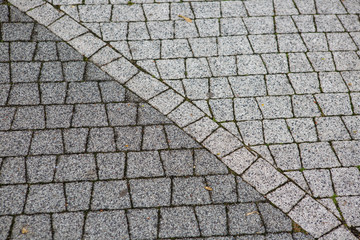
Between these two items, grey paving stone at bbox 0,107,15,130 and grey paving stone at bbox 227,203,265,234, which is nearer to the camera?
grey paving stone at bbox 227,203,265,234

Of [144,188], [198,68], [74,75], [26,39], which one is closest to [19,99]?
[74,75]

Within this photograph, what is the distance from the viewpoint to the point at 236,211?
3365mm

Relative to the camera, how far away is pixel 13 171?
3.50 metres

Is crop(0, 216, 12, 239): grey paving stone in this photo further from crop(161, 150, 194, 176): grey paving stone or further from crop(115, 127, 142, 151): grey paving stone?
crop(161, 150, 194, 176): grey paving stone

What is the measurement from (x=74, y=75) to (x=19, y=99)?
25.9 inches

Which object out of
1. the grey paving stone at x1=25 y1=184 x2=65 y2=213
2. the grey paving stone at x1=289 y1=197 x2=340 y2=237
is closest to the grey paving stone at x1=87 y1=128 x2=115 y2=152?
the grey paving stone at x1=25 y1=184 x2=65 y2=213

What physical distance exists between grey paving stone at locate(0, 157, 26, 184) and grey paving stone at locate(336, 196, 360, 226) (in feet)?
9.78

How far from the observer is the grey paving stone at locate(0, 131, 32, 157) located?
363 cm

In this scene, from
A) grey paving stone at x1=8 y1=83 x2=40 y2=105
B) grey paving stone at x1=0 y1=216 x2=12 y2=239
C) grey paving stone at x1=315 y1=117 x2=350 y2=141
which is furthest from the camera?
grey paving stone at x1=8 y1=83 x2=40 y2=105

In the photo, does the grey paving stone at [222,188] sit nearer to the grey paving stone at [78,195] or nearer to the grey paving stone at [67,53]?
the grey paving stone at [78,195]

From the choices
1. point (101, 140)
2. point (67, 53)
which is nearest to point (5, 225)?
point (101, 140)

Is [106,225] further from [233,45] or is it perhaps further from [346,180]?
[233,45]

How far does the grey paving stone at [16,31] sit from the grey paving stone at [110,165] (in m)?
2.06

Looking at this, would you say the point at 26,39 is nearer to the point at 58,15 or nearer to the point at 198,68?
the point at 58,15
